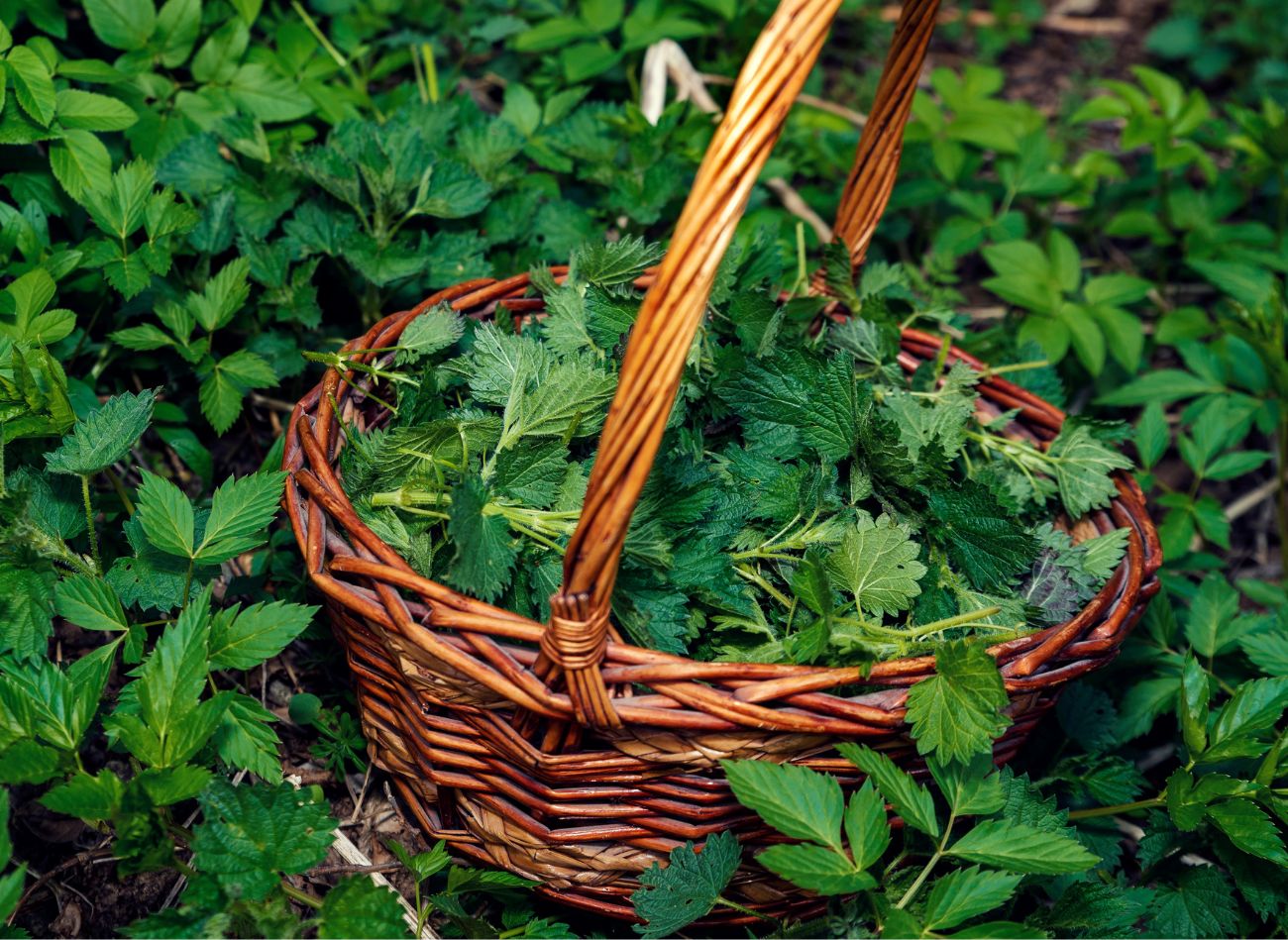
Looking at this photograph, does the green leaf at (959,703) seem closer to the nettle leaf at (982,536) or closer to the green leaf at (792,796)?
the green leaf at (792,796)

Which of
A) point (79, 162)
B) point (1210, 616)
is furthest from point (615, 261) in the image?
point (1210, 616)

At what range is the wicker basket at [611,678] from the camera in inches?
40.4

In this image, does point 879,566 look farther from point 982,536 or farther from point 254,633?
point 254,633

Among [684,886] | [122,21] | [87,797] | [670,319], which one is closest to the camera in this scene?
[670,319]

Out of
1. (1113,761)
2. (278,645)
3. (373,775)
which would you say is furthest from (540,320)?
(1113,761)

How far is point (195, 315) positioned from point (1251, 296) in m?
2.02

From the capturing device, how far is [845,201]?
169cm

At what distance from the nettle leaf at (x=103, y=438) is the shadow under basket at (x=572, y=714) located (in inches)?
7.7

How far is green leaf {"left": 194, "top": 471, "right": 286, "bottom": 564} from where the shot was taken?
132 cm

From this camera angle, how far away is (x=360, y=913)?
114 cm

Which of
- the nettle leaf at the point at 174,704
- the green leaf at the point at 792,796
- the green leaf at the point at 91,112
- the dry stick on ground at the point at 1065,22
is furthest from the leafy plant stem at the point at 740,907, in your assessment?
the dry stick on ground at the point at 1065,22

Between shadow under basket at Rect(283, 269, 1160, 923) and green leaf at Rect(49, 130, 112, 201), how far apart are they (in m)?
0.60

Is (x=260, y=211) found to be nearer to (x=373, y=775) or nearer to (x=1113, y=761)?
(x=373, y=775)

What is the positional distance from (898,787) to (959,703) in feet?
0.42
